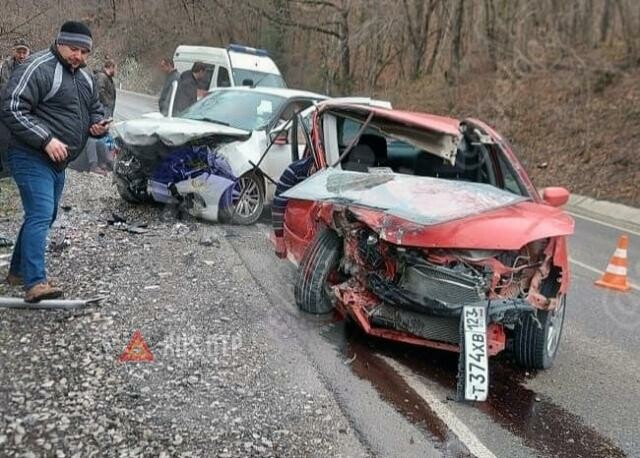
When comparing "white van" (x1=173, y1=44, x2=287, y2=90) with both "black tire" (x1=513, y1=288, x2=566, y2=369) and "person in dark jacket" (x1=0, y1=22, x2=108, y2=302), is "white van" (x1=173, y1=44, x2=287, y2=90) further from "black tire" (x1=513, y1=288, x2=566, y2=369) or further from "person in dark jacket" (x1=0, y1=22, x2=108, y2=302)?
"black tire" (x1=513, y1=288, x2=566, y2=369)

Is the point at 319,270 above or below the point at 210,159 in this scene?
below

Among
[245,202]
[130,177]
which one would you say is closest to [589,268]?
[245,202]

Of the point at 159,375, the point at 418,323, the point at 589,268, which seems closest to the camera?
the point at 159,375

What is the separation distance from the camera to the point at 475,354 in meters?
3.95

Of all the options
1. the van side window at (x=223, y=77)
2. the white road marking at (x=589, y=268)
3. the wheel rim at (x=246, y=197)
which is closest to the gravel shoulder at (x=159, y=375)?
the wheel rim at (x=246, y=197)

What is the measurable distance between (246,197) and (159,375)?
4.40 m

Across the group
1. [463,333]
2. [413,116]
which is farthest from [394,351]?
[413,116]

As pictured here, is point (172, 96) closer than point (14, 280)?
No

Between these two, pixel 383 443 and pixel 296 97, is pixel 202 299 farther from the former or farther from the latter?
pixel 296 97

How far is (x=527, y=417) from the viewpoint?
12.8ft

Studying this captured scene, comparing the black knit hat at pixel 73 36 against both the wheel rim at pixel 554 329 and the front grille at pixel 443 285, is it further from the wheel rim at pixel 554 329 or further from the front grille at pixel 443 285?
the wheel rim at pixel 554 329

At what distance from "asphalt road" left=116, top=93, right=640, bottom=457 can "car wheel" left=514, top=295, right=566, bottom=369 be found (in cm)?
9

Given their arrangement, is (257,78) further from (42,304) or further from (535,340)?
(535,340)

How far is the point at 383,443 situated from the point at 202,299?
223 cm
